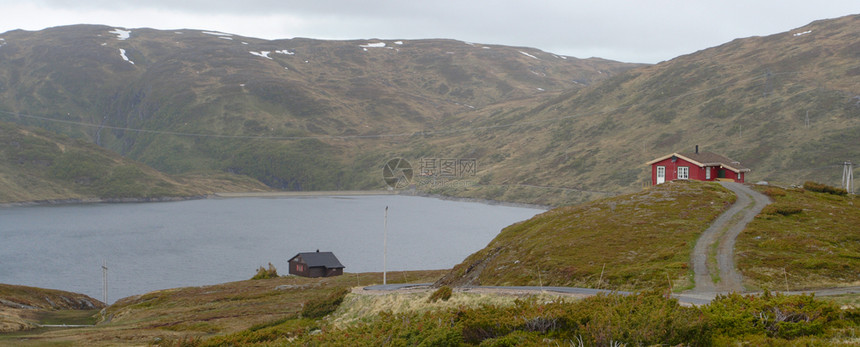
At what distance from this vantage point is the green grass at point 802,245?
111 feet

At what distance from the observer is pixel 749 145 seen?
195 metres

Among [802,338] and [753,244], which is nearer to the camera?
[802,338]

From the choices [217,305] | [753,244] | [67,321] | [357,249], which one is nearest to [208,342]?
[753,244]

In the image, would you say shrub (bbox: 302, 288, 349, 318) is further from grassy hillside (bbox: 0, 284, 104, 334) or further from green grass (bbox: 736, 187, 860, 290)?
grassy hillside (bbox: 0, 284, 104, 334)

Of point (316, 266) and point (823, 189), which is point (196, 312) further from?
point (823, 189)

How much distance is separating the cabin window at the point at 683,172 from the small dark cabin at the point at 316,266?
50.6 metres

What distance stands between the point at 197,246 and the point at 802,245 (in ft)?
407

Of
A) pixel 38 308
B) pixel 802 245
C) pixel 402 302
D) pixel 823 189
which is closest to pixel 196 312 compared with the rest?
pixel 38 308

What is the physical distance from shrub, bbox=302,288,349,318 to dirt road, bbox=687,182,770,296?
2038 centimetres

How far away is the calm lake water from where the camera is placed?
348ft

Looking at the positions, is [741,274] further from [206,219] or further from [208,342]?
[206,219]

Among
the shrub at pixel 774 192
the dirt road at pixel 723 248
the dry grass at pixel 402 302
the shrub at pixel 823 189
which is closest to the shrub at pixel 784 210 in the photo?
the dirt road at pixel 723 248

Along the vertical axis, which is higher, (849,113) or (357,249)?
(849,113)

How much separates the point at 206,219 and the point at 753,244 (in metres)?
179
